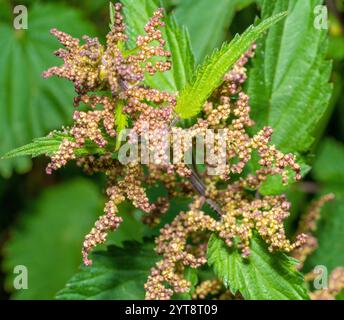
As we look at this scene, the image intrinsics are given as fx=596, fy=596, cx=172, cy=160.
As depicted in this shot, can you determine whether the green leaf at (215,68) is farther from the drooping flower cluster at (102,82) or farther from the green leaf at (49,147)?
the green leaf at (49,147)

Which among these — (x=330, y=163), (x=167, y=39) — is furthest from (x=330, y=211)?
(x=167, y=39)

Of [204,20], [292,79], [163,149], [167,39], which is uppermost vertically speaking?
[204,20]

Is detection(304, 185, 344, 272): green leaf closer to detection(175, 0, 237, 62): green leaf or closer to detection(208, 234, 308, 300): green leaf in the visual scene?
detection(208, 234, 308, 300): green leaf

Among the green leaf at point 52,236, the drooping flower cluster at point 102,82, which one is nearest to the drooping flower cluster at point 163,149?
the drooping flower cluster at point 102,82

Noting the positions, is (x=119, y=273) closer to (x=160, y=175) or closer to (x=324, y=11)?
(x=160, y=175)

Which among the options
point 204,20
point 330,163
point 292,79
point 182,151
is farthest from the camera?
point 330,163

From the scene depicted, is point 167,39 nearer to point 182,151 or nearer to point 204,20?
point 182,151
